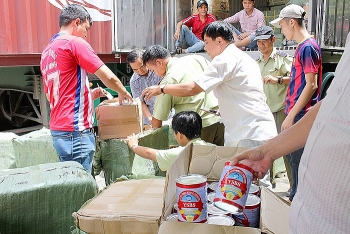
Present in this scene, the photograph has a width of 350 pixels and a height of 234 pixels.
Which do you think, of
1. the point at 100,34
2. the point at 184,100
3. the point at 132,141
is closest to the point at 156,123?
the point at 184,100

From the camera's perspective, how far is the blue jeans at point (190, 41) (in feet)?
23.6

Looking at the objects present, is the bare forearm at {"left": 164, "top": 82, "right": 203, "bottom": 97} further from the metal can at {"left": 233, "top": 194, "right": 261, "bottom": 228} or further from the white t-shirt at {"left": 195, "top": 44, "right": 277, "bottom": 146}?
the metal can at {"left": 233, "top": 194, "right": 261, "bottom": 228}

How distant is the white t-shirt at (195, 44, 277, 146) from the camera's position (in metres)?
2.62

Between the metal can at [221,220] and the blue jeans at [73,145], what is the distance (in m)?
1.74

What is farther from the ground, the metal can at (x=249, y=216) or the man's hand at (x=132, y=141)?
the metal can at (x=249, y=216)

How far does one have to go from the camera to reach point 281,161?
466 cm

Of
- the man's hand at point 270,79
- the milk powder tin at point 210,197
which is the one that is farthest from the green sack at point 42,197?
the man's hand at point 270,79

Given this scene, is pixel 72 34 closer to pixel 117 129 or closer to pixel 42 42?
pixel 117 129

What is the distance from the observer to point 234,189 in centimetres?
127

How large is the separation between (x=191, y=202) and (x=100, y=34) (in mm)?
5616

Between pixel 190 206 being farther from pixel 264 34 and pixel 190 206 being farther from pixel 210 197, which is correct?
pixel 264 34

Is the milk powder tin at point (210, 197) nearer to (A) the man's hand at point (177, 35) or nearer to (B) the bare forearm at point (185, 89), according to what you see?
(B) the bare forearm at point (185, 89)

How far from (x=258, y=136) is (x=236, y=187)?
4.91 feet

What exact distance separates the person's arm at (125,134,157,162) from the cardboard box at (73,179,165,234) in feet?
3.36
